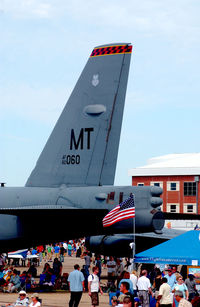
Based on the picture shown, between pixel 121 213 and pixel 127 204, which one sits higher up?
pixel 127 204

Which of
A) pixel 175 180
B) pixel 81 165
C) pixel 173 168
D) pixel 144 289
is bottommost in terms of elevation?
pixel 144 289

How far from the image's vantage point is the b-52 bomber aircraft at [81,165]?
22250 millimetres

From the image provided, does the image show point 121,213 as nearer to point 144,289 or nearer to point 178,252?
point 144,289

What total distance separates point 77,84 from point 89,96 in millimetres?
804

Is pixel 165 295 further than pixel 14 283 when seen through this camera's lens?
No

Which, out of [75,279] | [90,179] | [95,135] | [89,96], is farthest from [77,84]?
[75,279]

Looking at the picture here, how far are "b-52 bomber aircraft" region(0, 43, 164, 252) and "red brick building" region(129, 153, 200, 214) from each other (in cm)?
5373

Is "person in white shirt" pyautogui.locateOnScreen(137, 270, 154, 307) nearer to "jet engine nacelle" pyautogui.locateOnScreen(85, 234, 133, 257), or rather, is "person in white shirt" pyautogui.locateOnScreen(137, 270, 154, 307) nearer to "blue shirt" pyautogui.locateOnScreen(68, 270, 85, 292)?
"blue shirt" pyautogui.locateOnScreen(68, 270, 85, 292)

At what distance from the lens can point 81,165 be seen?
23.7 metres

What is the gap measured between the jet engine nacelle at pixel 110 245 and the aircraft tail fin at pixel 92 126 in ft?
24.5

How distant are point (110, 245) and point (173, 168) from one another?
48.5m

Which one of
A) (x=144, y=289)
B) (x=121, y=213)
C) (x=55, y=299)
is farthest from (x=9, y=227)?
(x=144, y=289)

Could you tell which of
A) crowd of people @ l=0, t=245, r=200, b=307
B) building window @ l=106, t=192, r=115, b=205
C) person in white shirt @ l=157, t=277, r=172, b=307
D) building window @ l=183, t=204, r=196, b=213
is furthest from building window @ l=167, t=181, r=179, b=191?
person in white shirt @ l=157, t=277, r=172, b=307

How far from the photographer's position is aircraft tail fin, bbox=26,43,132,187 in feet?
76.4
